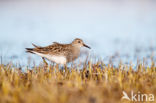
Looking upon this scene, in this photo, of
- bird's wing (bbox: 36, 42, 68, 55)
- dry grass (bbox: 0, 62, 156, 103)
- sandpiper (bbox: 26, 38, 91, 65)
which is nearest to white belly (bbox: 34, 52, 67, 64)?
sandpiper (bbox: 26, 38, 91, 65)

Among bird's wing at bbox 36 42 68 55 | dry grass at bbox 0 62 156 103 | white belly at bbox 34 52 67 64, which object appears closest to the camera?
dry grass at bbox 0 62 156 103

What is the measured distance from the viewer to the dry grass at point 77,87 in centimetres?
491

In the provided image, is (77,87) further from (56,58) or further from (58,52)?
(58,52)

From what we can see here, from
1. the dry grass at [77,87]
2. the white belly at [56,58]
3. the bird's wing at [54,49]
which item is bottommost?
the dry grass at [77,87]

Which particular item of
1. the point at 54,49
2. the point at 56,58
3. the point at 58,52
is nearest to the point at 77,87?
the point at 56,58

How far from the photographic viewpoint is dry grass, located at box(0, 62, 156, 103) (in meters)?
4.91

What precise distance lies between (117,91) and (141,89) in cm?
66

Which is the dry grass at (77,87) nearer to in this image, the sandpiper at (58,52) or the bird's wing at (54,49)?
the sandpiper at (58,52)

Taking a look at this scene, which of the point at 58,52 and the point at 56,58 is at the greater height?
the point at 58,52

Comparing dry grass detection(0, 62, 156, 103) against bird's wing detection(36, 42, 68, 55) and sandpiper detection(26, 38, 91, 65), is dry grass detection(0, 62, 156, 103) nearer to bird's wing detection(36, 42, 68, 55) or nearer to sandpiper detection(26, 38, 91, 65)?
sandpiper detection(26, 38, 91, 65)

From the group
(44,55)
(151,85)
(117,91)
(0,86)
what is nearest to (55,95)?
(117,91)

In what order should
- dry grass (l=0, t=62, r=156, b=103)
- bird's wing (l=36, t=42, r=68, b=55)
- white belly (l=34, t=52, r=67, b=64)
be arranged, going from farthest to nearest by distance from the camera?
bird's wing (l=36, t=42, r=68, b=55) < white belly (l=34, t=52, r=67, b=64) < dry grass (l=0, t=62, r=156, b=103)

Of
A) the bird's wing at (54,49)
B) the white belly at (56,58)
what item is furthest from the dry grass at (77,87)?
the bird's wing at (54,49)

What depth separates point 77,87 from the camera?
583 cm
